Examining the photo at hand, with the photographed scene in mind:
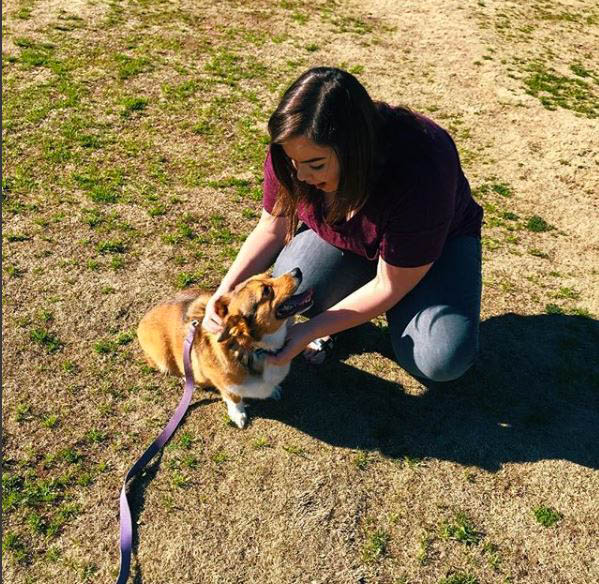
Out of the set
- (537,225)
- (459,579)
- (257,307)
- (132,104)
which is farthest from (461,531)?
(132,104)

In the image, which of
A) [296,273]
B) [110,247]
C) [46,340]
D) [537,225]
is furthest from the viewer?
[537,225]

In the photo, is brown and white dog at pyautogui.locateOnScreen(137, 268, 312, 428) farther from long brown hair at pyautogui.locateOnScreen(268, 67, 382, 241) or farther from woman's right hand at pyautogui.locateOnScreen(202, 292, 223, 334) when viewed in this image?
long brown hair at pyautogui.locateOnScreen(268, 67, 382, 241)

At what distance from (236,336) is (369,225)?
3.04 feet

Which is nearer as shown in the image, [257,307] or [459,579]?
[459,579]

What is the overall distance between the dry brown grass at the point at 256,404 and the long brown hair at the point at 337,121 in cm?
159

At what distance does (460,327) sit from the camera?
3.41 meters

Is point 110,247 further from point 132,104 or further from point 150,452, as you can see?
point 132,104

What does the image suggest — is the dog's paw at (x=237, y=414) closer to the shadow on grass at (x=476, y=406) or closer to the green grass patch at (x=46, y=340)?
the shadow on grass at (x=476, y=406)

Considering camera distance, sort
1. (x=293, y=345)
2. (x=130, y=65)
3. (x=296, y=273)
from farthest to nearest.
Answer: (x=130, y=65), (x=296, y=273), (x=293, y=345)

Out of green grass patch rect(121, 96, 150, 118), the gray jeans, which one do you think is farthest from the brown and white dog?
green grass patch rect(121, 96, 150, 118)

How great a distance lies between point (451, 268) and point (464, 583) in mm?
1654

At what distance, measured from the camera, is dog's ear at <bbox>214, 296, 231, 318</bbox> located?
3.26m

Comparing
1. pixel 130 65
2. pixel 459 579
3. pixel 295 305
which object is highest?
pixel 295 305

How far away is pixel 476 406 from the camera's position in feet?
12.5
